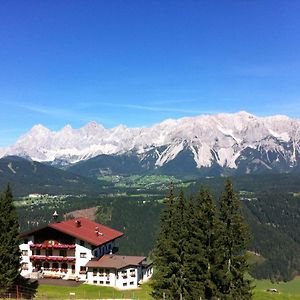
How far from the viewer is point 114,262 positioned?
8644cm

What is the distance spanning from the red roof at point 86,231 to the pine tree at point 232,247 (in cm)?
4139

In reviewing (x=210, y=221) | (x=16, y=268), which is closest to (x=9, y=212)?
(x=16, y=268)

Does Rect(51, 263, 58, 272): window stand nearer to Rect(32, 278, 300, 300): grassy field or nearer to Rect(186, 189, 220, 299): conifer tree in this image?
Rect(32, 278, 300, 300): grassy field

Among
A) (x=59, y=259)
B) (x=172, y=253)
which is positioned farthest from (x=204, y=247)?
(x=59, y=259)

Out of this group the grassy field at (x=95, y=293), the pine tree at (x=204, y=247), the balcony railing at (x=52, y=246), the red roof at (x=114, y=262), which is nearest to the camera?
the pine tree at (x=204, y=247)

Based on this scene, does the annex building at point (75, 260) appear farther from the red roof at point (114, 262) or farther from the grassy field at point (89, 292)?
the grassy field at point (89, 292)

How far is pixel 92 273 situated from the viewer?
86.6 meters

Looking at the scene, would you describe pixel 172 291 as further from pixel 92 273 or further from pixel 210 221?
pixel 92 273

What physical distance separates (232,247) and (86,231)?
4911cm

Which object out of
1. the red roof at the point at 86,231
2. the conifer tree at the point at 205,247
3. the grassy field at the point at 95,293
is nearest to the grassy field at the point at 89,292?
the grassy field at the point at 95,293

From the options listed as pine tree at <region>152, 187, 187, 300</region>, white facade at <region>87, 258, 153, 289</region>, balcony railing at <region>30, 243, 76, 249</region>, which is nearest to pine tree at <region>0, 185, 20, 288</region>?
pine tree at <region>152, 187, 187, 300</region>

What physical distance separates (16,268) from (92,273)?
25.8 m

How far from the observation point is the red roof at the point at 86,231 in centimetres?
8875

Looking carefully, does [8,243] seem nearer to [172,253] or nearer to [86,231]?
[172,253]
